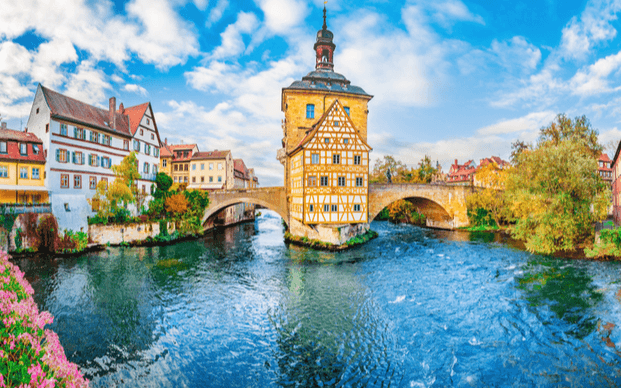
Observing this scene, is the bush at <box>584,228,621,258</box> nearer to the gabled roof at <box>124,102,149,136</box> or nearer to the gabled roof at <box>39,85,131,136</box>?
the gabled roof at <box>39,85,131,136</box>

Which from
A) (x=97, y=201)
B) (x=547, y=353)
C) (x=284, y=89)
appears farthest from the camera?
(x=284, y=89)

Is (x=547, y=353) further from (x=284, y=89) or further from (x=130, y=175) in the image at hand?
(x=130, y=175)

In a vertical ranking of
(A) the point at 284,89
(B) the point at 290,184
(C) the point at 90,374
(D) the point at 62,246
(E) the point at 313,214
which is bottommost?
(C) the point at 90,374

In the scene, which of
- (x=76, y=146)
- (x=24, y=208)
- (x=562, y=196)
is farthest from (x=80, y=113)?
(x=562, y=196)

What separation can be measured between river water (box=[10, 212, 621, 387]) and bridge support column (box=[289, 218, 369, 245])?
3.56m

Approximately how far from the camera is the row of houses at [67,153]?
20672 mm

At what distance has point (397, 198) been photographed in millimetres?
30688

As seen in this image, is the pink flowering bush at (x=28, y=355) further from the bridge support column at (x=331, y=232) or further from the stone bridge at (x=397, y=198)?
the stone bridge at (x=397, y=198)

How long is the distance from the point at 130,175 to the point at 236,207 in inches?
789

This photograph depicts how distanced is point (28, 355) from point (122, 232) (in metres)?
23.2

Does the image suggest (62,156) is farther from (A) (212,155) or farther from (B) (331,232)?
(A) (212,155)

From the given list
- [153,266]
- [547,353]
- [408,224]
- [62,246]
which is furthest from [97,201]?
[408,224]

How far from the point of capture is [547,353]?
28.4ft

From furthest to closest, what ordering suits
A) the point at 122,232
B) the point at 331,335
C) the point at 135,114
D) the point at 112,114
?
1. the point at 135,114
2. the point at 112,114
3. the point at 122,232
4. the point at 331,335
